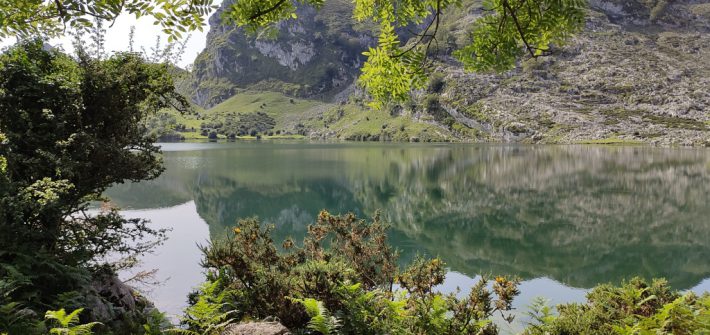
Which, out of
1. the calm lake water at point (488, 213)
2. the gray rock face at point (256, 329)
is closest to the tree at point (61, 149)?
the gray rock face at point (256, 329)

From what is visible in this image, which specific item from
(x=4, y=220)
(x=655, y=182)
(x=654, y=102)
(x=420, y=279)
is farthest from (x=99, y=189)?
(x=654, y=102)

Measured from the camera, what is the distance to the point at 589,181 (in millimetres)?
55625

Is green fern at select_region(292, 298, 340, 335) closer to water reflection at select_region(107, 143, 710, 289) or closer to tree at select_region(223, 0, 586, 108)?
tree at select_region(223, 0, 586, 108)

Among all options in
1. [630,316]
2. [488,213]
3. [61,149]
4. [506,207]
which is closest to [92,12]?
[61,149]

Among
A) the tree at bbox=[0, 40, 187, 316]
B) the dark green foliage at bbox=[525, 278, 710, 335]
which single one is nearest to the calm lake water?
the tree at bbox=[0, 40, 187, 316]

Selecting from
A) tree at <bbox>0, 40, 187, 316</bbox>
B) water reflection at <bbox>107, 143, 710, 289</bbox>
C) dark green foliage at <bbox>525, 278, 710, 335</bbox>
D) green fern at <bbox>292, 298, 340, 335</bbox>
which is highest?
tree at <bbox>0, 40, 187, 316</bbox>

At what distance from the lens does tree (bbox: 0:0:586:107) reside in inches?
155

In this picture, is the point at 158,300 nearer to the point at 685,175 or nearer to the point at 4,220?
the point at 4,220

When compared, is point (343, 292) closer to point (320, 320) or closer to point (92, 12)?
point (320, 320)

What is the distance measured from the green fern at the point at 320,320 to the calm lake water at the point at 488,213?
7764mm

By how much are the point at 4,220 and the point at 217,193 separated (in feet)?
137

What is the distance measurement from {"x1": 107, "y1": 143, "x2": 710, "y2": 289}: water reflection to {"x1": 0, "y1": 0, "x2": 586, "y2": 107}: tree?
801 inches

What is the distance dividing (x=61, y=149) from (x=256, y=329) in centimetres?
710

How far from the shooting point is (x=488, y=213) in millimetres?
39562
